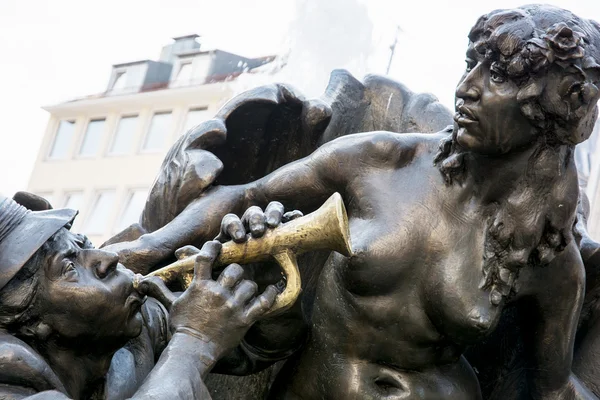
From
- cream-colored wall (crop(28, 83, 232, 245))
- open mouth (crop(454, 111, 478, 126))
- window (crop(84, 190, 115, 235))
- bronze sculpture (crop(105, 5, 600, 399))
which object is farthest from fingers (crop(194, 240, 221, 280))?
window (crop(84, 190, 115, 235))

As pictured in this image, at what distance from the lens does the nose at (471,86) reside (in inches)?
135

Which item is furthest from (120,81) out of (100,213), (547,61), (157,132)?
(547,61)

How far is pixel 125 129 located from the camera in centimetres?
3186

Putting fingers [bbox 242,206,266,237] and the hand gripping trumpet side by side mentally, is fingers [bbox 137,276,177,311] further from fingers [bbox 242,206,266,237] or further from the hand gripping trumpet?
fingers [bbox 242,206,266,237]

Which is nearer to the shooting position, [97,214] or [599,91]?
[599,91]

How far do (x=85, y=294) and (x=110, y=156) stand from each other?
28.9 metres

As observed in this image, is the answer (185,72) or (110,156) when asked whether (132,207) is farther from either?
(185,72)

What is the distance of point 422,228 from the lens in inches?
143

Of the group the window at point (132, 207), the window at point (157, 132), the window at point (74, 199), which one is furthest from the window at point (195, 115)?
the window at point (74, 199)

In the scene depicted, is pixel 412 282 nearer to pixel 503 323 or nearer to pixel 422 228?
pixel 422 228

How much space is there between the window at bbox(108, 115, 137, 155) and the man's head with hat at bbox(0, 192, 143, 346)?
92.3ft

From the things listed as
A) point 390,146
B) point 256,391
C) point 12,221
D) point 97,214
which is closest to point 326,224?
point 390,146

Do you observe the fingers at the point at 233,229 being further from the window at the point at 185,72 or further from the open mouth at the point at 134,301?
the window at the point at 185,72

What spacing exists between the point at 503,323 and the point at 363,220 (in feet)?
2.26
